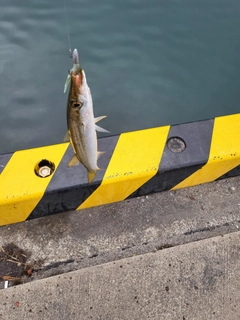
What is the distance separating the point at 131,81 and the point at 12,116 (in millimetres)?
1672

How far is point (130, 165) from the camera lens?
9.59 ft

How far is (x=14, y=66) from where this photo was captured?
4773mm

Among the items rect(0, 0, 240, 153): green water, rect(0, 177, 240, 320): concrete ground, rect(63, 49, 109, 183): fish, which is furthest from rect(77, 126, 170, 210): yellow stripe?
rect(0, 0, 240, 153): green water

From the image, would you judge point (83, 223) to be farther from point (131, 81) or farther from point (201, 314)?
point (131, 81)

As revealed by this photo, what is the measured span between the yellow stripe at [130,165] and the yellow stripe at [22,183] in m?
0.45

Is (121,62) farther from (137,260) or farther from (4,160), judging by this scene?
(137,260)

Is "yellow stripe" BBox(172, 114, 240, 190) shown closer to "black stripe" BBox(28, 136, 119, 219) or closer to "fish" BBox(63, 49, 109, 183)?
"black stripe" BBox(28, 136, 119, 219)

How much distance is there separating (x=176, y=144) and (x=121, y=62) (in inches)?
91.8

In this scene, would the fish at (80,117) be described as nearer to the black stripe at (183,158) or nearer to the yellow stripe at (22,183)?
the yellow stripe at (22,183)

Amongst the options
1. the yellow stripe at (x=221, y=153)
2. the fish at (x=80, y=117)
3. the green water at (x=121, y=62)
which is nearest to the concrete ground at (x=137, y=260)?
the yellow stripe at (x=221, y=153)

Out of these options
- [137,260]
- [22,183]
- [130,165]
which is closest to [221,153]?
[130,165]

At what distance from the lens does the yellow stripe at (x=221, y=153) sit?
3.02 m

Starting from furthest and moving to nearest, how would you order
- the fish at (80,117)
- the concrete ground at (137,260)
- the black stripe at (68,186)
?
the black stripe at (68,186) < the concrete ground at (137,260) < the fish at (80,117)

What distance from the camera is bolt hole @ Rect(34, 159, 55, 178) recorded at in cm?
287
